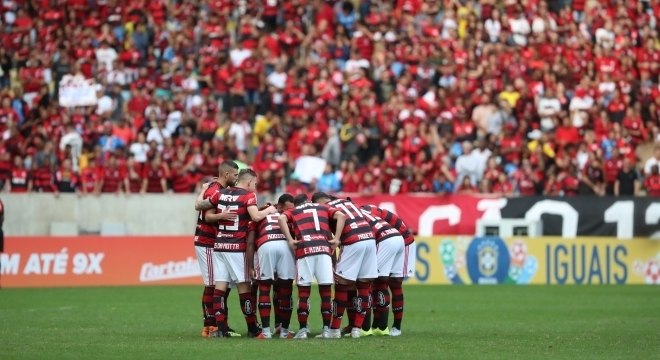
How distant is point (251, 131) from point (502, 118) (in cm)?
677

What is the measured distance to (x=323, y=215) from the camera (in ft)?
61.1

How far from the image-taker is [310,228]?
1850cm

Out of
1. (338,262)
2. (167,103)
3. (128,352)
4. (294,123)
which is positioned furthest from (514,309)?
(167,103)

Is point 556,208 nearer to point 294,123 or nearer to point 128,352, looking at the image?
point 294,123

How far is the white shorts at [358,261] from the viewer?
61.5 feet

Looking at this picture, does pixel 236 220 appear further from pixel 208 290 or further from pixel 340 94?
pixel 340 94

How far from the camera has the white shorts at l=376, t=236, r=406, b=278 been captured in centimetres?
1942

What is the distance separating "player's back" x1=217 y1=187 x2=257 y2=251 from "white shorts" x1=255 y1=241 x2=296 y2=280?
317mm

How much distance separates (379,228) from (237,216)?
2260mm

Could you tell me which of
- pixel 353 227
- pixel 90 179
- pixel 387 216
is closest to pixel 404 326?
pixel 387 216

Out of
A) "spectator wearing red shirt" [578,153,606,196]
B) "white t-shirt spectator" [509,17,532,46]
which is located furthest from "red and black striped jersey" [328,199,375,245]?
"white t-shirt spectator" [509,17,532,46]

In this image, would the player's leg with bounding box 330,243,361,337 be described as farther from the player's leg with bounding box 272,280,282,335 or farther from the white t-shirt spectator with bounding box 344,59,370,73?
the white t-shirt spectator with bounding box 344,59,370,73

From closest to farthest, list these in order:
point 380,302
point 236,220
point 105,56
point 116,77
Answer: point 236,220, point 380,302, point 116,77, point 105,56

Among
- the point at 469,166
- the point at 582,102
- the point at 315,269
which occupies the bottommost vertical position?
the point at 315,269
